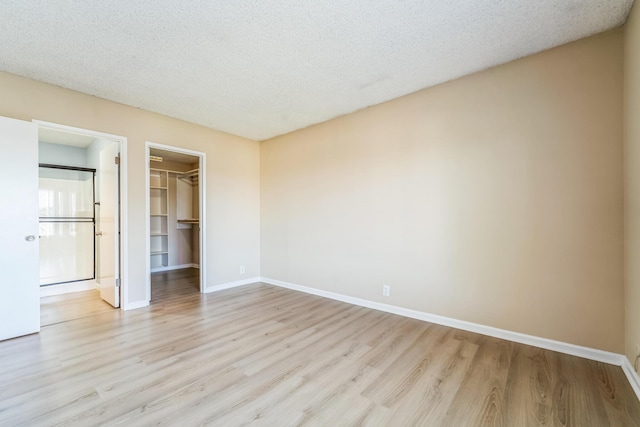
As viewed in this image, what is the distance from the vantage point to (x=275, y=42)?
2303 mm

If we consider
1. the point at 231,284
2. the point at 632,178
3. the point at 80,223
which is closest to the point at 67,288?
the point at 80,223

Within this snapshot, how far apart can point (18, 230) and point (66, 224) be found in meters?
2.39

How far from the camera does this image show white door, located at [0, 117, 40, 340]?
8.64 ft

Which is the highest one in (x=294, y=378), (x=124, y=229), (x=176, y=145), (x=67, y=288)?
(x=176, y=145)

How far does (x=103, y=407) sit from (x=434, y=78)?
388 cm

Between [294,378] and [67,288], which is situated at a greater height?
[67,288]

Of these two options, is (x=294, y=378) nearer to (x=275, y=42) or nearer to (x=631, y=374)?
(x=631, y=374)

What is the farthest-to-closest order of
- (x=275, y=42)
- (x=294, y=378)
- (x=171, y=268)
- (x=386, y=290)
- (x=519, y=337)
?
(x=171, y=268), (x=386, y=290), (x=519, y=337), (x=275, y=42), (x=294, y=378)

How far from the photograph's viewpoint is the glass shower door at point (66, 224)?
4465 millimetres

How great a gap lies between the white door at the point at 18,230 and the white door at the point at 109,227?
779mm

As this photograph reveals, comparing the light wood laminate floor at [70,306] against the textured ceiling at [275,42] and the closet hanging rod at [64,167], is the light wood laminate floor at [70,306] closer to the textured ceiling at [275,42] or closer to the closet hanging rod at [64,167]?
the closet hanging rod at [64,167]

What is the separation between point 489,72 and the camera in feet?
8.93

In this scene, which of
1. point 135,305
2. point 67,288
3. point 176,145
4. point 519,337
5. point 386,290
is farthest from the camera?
point 67,288

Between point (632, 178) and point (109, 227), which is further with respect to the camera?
point (109, 227)
